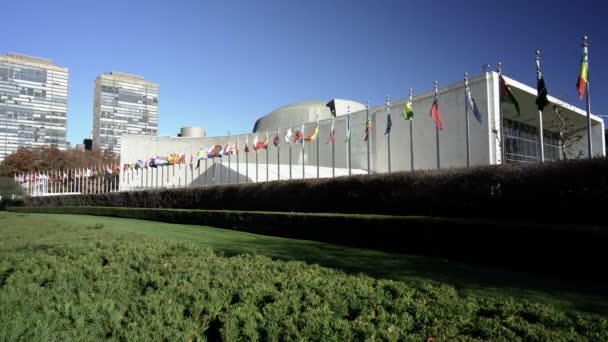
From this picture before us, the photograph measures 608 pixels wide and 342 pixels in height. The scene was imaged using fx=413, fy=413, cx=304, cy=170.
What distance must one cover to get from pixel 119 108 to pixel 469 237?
315 feet

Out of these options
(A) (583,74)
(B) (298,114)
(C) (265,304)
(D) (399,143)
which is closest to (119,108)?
(B) (298,114)

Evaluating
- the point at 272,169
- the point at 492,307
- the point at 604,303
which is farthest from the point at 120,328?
the point at 272,169

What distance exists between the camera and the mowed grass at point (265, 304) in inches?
136

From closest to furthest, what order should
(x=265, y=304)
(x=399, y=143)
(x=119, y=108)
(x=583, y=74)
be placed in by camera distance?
(x=265, y=304), (x=583, y=74), (x=399, y=143), (x=119, y=108)

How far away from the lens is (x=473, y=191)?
9.80 metres

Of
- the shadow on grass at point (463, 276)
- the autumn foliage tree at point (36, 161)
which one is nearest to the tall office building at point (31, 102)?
the autumn foliage tree at point (36, 161)

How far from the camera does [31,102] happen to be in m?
72.1

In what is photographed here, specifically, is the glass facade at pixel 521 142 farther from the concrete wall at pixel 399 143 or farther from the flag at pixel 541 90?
the flag at pixel 541 90

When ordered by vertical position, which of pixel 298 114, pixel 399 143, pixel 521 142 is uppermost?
pixel 298 114

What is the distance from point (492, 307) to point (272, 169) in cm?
2833

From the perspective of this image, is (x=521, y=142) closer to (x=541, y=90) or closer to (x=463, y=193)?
(x=541, y=90)

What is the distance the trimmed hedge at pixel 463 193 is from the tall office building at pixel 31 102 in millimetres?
66434

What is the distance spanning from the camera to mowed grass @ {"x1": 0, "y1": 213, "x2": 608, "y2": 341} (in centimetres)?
345

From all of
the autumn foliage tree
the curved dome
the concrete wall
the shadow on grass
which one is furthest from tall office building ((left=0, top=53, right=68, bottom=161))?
the shadow on grass
